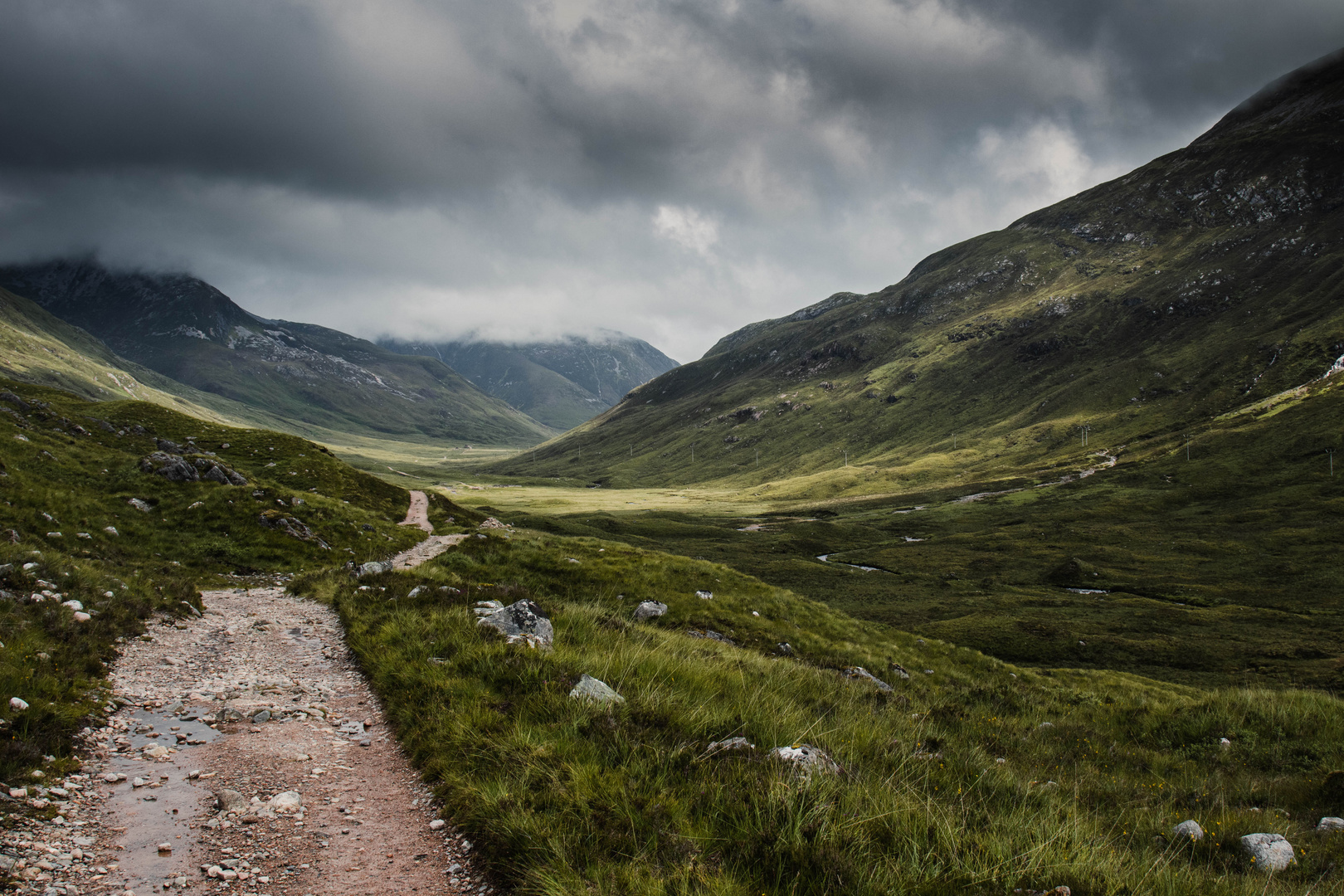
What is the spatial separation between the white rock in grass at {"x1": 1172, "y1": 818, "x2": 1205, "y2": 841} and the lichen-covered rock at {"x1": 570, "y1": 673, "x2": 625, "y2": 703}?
261 inches

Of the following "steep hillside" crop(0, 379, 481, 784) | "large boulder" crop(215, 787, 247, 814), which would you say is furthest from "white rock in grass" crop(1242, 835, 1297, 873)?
"steep hillside" crop(0, 379, 481, 784)

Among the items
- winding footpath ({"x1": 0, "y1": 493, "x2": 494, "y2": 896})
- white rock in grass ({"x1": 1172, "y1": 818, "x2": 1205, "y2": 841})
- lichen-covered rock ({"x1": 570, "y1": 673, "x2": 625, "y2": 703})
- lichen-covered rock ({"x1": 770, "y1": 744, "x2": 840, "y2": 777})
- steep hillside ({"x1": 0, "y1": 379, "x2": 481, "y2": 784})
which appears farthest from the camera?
steep hillside ({"x1": 0, "y1": 379, "x2": 481, "y2": 784})

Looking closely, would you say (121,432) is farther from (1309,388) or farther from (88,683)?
(1309,388)

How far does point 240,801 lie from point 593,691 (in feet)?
13.9

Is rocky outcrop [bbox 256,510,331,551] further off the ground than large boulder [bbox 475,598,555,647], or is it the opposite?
large boulder [bbox 475,598,555,647]

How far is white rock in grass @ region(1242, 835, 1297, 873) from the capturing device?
6.04m

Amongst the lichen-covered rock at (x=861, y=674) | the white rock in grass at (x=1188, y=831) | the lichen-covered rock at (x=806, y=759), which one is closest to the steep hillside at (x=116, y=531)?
the lichen-covered rock at (x=806, y=759)

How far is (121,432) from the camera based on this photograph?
48906 mm

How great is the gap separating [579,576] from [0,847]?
72.1ft

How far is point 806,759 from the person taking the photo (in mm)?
6227

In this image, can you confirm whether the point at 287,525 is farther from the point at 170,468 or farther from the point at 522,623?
the point at 522,623

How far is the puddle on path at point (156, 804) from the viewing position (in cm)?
555

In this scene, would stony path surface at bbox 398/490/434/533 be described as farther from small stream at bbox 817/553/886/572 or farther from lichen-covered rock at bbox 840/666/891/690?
small stream at bbox 817/553/886/572

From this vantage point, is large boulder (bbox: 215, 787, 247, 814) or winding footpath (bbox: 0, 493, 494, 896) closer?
winding footpath (bbox: 0, 493, 494, 896)
